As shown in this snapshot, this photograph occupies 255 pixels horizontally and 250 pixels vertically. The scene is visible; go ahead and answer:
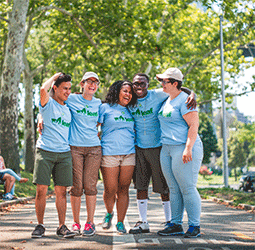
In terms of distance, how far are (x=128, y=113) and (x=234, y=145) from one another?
67.6 metres

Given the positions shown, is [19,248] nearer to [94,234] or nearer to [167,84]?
[94,234]

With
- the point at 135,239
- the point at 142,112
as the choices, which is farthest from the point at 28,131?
the point at 135,239

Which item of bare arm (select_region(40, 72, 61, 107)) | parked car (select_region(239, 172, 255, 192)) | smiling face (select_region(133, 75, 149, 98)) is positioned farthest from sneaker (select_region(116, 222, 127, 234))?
parked car (select_region(239, 172, 255, 192))

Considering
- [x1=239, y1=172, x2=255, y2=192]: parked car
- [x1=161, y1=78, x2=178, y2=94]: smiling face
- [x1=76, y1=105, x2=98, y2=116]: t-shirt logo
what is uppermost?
[x1=161, y1=78, x2=178, y2=94]: smiling face

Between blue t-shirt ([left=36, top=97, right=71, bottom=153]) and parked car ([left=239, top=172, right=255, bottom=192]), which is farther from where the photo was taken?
parked car ([left=239, top=172, right=255, bottom=192])

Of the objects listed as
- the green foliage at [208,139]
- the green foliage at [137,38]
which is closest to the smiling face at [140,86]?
the green foliage at [137,38]

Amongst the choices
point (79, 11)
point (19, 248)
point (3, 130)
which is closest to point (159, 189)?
point (19, 248)

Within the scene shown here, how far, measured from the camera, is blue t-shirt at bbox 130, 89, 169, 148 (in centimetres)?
651

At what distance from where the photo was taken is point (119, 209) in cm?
662

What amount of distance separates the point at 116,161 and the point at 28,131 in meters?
19.4

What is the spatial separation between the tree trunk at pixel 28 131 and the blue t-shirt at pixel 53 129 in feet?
61.5

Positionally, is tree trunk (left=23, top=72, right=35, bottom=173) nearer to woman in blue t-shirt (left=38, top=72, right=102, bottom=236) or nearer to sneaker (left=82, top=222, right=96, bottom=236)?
woman in blue t-shirt (left=38, top=72, right=102, bottom=236)

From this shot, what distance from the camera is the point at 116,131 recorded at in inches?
257

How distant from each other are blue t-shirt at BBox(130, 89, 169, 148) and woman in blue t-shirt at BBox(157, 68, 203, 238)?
0.22 meters
